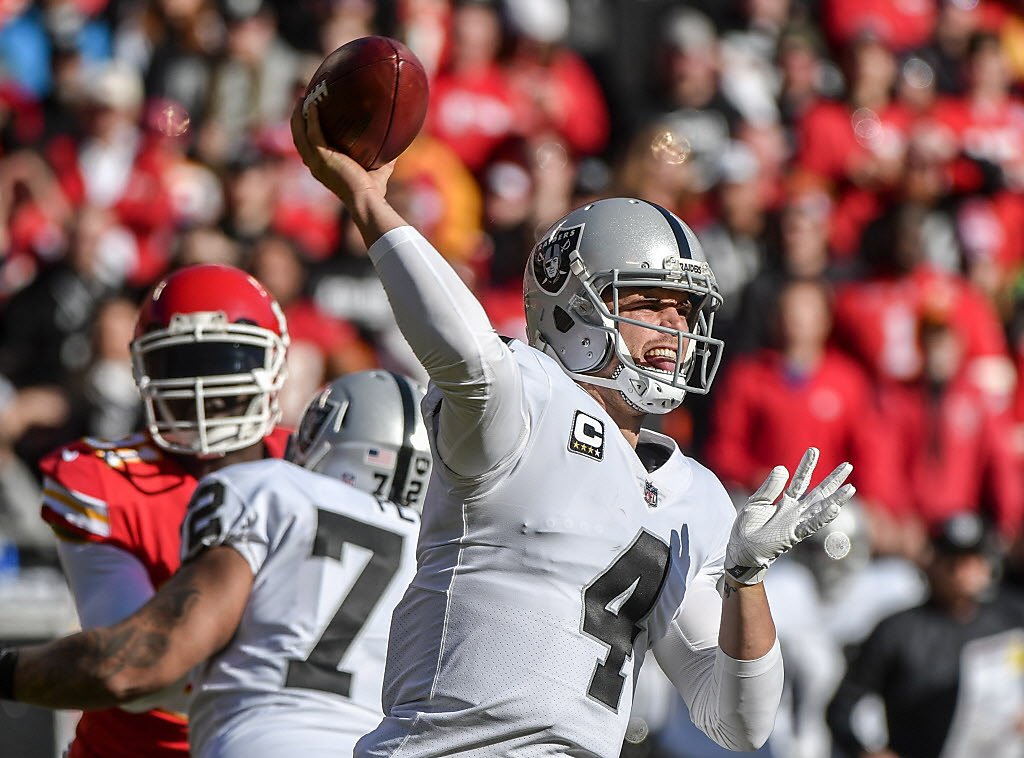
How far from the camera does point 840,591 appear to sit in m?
7.38

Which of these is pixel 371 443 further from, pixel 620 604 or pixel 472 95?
pixel 472 95

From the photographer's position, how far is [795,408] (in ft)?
24.6

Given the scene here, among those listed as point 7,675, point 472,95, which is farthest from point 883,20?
point 7,675

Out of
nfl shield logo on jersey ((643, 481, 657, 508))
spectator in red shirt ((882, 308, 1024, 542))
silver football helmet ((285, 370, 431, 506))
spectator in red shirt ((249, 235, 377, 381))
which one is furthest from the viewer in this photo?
spectator in red shirt ((882, 308, 1024, 542))

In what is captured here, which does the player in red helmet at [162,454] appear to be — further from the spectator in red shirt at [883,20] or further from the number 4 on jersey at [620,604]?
the spectator in red shirt at [883,20]

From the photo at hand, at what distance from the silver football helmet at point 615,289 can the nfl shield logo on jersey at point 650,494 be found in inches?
5.7

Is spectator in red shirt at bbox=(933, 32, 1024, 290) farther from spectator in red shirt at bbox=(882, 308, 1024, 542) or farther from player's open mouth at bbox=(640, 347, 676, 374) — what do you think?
player's open mouth at bbox=(640, 347, 676, 374)

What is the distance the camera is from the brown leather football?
106 inches

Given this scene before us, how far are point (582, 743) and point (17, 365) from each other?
17.6 feet

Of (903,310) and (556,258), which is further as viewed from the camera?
(903,310)

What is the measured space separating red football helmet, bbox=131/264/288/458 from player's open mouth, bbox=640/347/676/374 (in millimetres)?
1293

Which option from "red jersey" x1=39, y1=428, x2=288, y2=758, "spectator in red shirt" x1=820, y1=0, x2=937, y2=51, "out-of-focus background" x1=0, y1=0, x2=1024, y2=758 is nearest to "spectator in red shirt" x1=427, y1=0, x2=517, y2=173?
"out-of-focus background" x1=0, y1=0, x2=1024, y2=758

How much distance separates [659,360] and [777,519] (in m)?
0.40

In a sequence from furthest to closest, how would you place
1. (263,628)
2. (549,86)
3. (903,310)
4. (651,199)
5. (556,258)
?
1. (549,86)
2. (903,310)
3. (651,199)
4. (263,628)
5. (556,258)
